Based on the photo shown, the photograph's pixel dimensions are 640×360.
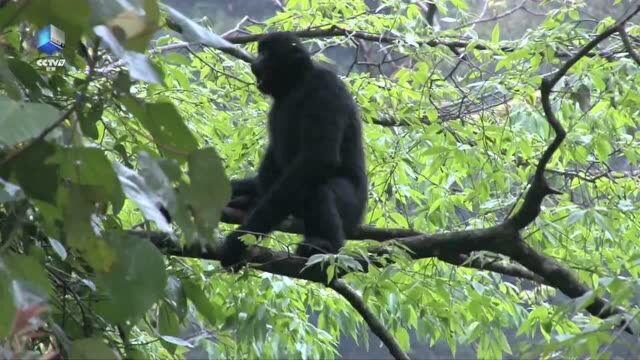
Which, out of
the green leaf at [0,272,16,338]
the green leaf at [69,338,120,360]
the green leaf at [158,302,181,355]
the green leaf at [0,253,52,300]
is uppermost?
the green leaf at [0,253,52,300]

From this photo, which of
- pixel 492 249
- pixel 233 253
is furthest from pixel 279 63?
pixel 492 249

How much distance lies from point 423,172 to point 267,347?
3.47 ft

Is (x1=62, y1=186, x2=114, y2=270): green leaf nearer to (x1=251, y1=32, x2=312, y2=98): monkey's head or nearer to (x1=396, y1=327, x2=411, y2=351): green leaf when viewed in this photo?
(x1=251, y1=32, x2=312, y2=98): monkey's head

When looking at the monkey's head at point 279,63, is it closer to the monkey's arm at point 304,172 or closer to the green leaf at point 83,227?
the monkey's arm at point 304,172

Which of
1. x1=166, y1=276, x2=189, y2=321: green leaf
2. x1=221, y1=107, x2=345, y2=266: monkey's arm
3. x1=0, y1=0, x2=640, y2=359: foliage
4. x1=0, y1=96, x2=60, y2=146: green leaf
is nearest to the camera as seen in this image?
x1=0, y1=96, x2=60, y2=146: green leaf

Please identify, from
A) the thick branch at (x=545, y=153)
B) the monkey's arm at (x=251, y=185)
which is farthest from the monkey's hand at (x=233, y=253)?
the thick branch at (x=545, y=153)

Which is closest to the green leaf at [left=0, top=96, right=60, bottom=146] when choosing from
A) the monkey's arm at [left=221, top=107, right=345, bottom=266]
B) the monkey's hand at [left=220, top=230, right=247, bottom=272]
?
the monkey's hand at [left=220, top=230, right=247, bottom=272]

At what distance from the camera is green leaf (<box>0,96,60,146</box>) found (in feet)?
2.54

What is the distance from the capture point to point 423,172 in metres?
4.37

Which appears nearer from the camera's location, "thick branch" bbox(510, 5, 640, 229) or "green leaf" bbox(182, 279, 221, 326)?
"green leaf" bbox(182, 279, 221, 326)

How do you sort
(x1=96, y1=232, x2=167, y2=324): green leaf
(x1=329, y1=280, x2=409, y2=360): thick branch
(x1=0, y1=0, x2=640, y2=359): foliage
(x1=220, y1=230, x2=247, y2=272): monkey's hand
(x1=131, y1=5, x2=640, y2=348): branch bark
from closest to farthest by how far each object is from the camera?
(x1=96, y1=232, x2=167, y2=324): green leaf, (x1=0, y1=0, x2=640, y2=359): foliage, (x1=131, y1=5, x2=640, y2=348): branch bark, (x1=220, y1=230, x2=247, y2=272): monkey's hand, (x1=329, y1=280, x2=409, y2=360): thick branch

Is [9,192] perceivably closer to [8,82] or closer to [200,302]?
[8,82]

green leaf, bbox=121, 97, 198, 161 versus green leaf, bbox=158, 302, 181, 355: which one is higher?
green leaf, bbox=121, 97, 198, 161

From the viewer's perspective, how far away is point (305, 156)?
12.0 feet
